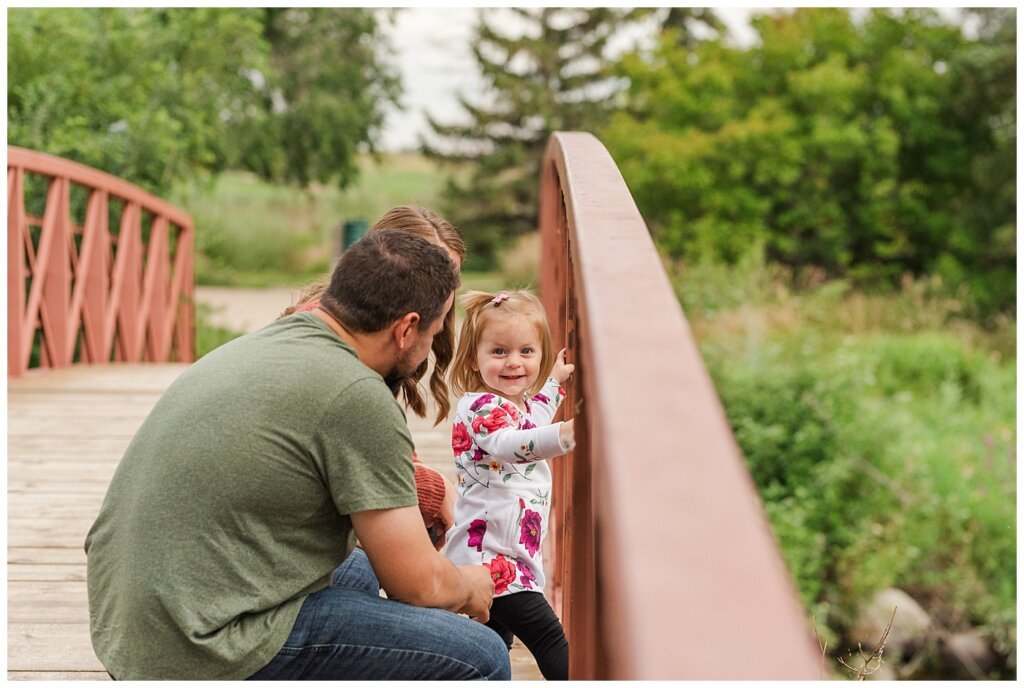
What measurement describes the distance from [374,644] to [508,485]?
18.2 inches

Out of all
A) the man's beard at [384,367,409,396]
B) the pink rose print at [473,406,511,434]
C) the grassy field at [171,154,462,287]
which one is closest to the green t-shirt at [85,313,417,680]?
the man's beard at [384,367,409,396]

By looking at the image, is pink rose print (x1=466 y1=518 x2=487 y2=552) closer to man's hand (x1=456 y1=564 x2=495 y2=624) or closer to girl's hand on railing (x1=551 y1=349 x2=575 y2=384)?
man's hand (x1=456 y1=564 x2=495 y2=624)

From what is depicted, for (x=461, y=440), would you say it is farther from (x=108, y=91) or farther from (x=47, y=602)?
(x=108, y=91)

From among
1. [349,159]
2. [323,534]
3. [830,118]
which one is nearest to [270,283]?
[349,159]

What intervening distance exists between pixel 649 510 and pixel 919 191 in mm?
16433

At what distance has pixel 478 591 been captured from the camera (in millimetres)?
1961

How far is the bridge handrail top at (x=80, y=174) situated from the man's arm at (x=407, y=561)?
415 cm

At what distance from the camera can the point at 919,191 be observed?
15984mm

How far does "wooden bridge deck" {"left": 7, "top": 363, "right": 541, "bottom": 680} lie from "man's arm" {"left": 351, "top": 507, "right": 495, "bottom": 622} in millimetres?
623

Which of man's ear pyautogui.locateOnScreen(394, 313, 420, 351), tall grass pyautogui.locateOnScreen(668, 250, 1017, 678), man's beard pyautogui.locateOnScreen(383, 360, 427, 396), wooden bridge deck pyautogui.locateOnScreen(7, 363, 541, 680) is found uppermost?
man's ear pyautogui.locateOnScreen(394, 313, 420, 351)

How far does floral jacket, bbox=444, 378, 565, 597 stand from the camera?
210cm

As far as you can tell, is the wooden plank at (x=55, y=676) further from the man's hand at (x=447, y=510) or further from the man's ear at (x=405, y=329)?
the man's ear at (x=405, y=329)

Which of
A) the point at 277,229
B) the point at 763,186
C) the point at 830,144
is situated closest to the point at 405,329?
the point at 830,144

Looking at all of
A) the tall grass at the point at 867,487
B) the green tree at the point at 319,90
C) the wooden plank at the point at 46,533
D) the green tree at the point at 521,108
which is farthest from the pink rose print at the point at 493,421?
the green tree at the point at 521,108
